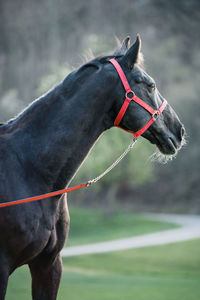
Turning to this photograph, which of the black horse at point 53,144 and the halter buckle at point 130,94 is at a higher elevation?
the halter buckle at point 130,94

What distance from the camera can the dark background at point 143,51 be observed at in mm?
31719

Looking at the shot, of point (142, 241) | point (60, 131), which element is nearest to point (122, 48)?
point (60, 131)

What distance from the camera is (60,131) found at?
3.58 meters

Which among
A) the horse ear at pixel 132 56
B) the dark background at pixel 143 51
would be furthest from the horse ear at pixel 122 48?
the dark background at pixel 143 51

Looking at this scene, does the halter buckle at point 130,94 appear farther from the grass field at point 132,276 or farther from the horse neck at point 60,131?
the grass field at point 132,276

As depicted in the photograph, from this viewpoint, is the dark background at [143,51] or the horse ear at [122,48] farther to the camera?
the dark background at [143,51]

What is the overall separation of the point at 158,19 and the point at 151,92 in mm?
38461

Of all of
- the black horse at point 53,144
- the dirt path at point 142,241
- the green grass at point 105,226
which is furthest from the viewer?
the green grass at point 105,226

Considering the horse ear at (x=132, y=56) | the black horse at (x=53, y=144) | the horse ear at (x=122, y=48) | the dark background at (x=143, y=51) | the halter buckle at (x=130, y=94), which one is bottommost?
the black horse at (x=53, y=144)

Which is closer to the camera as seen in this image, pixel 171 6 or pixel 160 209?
pixel 160 209

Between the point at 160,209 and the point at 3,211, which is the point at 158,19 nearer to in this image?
the point at 160,209

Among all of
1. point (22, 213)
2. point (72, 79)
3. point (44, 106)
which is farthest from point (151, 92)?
point (22, 213)

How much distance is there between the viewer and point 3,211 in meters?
3.35

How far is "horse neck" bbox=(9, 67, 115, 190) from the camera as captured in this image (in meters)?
3.57
